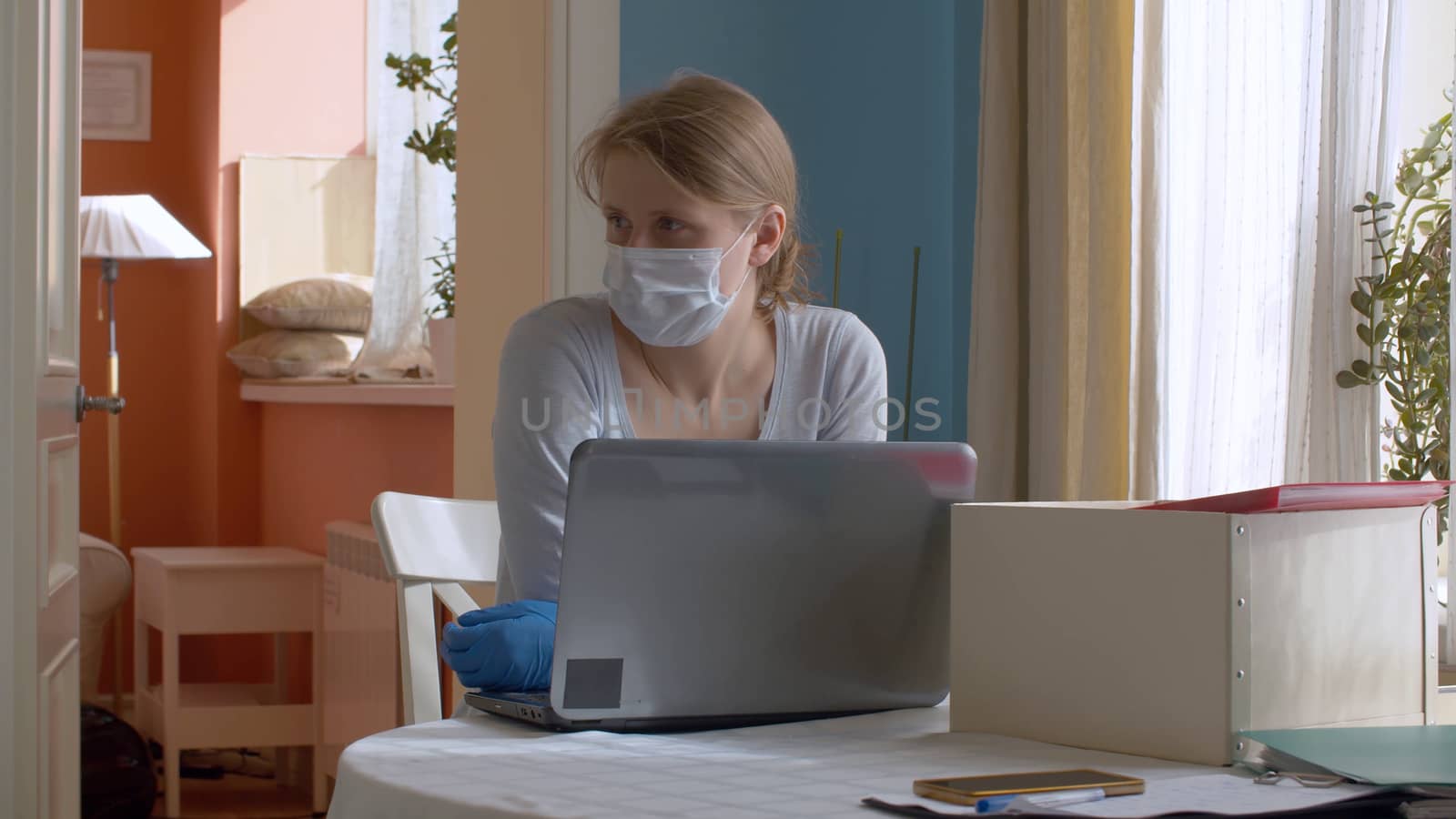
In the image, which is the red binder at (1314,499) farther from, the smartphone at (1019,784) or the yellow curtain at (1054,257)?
the yellow curtain at (1054,257)

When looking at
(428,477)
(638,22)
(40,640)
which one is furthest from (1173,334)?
(428,477)

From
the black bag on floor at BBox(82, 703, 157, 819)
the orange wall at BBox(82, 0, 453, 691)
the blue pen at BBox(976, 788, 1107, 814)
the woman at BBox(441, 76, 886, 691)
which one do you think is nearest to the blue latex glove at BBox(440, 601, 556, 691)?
the woman at BBox(441, 76, 886, 691)

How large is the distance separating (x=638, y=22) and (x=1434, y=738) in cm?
190

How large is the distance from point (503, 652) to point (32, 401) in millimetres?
1177

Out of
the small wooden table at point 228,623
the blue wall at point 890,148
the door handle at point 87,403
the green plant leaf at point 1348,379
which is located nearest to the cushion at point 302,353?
the small wooden table at point 228,623

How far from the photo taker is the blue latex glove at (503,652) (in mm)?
1055

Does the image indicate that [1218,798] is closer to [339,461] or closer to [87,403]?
[87,403]

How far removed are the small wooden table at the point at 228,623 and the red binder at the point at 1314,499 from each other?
3.14 meters

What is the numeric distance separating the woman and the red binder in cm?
58

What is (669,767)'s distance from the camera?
0.89 metres

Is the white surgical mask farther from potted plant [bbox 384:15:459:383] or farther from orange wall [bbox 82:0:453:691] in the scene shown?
orange wall [bbox 82:0:453:691]

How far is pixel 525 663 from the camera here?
3.47 feet

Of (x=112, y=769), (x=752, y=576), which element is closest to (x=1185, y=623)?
(x=752, y=576)

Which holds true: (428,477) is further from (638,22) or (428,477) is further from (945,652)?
(945,652)
